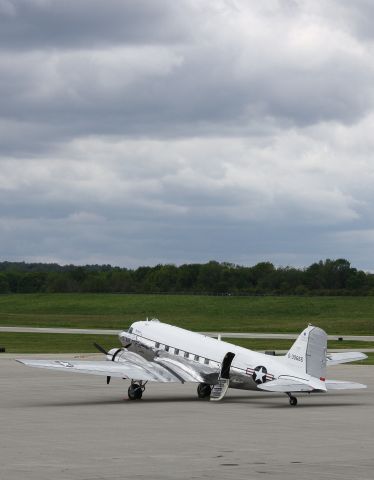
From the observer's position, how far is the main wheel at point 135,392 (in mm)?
40750

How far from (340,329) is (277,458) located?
3767 inches

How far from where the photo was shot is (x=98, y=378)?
172 ft

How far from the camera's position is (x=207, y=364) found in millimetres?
40406

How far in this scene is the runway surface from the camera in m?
22.9

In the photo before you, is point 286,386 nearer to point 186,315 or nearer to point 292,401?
point 292,401

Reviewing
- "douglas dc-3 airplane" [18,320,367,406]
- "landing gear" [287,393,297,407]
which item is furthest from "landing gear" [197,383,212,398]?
"landing gear" [287,393,297,407]

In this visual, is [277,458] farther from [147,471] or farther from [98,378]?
[98,378]

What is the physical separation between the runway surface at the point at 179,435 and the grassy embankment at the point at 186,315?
1408 inches

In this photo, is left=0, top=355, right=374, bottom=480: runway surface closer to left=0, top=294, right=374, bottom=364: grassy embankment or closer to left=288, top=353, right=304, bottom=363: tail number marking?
left=288, top=353, right=304, bottom=363: tail number marking

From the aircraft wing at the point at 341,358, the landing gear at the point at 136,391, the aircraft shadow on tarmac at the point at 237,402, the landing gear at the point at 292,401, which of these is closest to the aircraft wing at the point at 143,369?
the landing gear at the point at 136,391

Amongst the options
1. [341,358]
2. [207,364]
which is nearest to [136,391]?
[207,364]

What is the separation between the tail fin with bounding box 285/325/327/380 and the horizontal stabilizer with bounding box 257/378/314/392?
947mm

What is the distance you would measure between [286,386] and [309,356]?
1.73 meters

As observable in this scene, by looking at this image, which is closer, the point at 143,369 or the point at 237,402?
the point at 237,402
